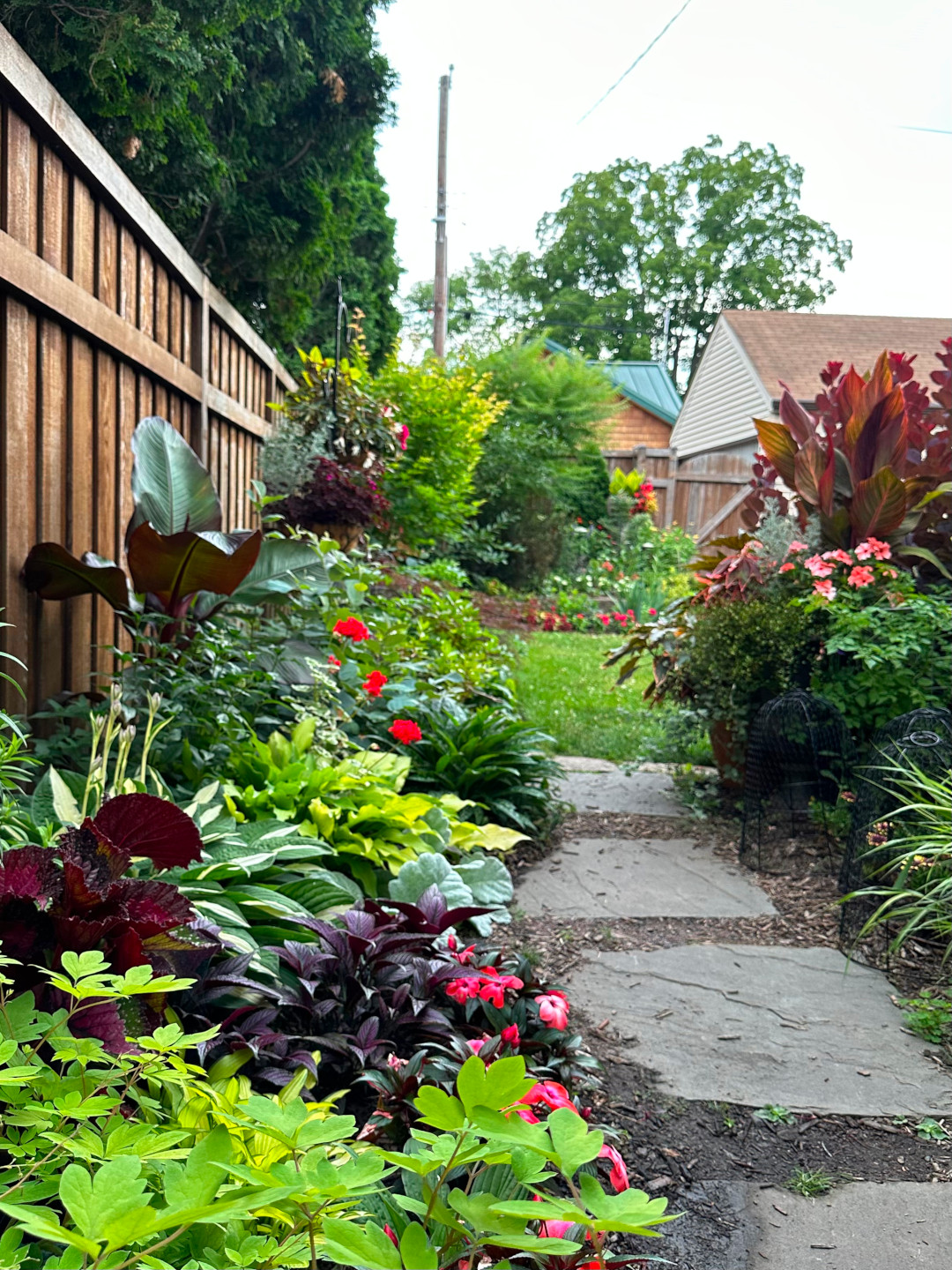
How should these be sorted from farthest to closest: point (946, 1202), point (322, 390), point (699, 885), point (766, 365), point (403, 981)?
point (766, 365) → point (322, 390) → point (699, 885) → point (403, 981) → point (946, 1202)

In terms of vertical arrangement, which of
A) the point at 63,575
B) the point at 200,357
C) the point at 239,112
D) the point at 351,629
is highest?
the point at 239,112

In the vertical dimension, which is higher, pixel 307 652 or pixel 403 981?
pixel 307 652

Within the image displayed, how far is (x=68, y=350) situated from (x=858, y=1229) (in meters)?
2.94

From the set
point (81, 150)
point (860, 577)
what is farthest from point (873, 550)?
point (81, 150)

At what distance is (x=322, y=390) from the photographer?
662 cm

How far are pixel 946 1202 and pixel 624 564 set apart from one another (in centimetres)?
1162

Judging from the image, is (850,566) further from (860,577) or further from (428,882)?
(428,882)

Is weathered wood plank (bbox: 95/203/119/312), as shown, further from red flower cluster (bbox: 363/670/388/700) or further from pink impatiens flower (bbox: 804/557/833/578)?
pink impatiens flower (bbox: 804/557/833/578)

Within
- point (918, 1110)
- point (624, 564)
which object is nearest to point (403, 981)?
point (918, 1110)

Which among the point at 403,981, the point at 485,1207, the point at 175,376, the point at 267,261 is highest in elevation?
the point at 267,261

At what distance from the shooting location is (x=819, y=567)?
3994mm

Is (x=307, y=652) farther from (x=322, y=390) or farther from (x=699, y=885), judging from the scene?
(x=322, y=390)

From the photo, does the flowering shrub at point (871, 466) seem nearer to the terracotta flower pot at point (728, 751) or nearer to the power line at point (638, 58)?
the terracotta flower pot at point (728, 751)

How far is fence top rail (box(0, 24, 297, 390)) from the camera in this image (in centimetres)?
240
